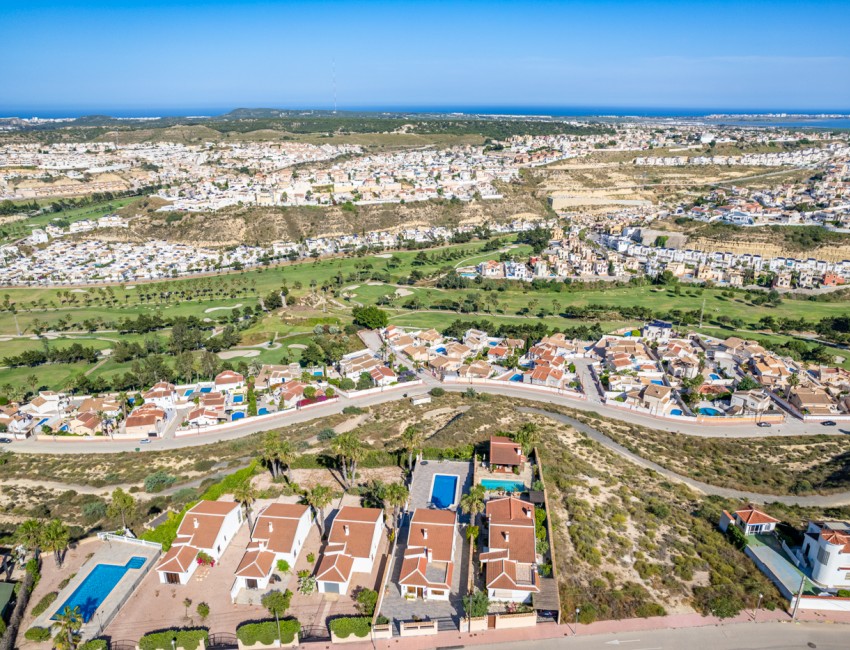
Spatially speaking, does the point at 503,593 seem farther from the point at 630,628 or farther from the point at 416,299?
the point at 416,299

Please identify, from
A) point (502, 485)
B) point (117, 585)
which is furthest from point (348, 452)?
point (117, 585)

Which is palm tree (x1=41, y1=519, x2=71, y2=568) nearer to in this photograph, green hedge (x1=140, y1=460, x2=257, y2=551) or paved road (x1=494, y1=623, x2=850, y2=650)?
green hedge (x1=140, y1=460, x2=257, y2=551)

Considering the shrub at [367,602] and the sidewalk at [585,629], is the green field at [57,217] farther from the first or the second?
the sidewalk at [585,629]

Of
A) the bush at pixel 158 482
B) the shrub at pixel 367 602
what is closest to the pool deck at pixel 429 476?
the shrub at pixel 367 602

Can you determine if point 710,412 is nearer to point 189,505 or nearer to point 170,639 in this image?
point 189,505

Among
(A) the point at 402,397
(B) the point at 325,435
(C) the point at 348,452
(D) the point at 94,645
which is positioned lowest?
(A) the point at 402,397

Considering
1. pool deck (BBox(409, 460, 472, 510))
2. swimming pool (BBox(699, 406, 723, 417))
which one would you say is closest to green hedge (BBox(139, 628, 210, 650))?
pool deck (BBox(409, 460, 472, 510))
